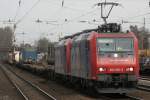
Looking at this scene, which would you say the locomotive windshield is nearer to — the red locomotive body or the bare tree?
the red locomotive body

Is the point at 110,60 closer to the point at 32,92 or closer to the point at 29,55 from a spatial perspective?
the point at 32,92

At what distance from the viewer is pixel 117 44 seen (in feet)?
68.5

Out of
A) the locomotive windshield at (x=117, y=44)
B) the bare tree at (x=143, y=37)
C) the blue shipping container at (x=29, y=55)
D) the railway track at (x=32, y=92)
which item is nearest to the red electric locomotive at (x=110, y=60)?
the locomotive windshield at (x=117, y=44)

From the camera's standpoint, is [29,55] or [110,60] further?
[29,55]

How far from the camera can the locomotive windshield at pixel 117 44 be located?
68.0 ft

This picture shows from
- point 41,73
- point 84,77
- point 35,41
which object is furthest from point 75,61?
point 35,41

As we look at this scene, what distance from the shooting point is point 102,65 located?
20156mm

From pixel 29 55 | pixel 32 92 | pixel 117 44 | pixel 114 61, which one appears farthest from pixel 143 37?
pixel 114 61

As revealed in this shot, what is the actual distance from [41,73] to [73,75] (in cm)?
2237

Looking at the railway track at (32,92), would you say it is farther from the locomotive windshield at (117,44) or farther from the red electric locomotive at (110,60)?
the locomotive windshield at (117,44)

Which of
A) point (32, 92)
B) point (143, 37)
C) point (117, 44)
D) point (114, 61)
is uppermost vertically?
point (143, 37)

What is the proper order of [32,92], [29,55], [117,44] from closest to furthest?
1. [117,44]
2. [32,92]
3. [29,55]

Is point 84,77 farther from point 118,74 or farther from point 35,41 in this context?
point 35,41

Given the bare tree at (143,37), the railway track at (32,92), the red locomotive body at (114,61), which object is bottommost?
the railway track at (32,92)
